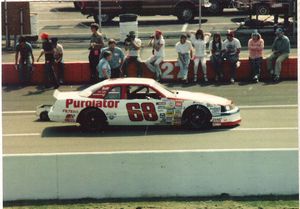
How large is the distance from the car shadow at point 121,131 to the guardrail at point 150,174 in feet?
11.2

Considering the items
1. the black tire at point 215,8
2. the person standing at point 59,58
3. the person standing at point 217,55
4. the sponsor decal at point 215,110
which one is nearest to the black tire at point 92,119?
the sponsor decal at point 215,110

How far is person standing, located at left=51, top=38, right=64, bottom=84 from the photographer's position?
19264 mm

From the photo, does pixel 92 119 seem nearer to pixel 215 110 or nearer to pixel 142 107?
pixel 142 107

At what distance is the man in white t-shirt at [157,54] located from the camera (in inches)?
774

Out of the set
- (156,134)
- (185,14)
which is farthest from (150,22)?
(156,134)

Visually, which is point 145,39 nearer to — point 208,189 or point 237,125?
point 237,125

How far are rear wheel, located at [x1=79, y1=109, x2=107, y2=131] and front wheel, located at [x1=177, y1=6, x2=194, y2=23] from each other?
635 inches

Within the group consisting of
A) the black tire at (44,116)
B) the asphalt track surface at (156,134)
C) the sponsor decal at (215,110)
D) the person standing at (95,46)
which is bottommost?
the asphalt track surface at (156,134)

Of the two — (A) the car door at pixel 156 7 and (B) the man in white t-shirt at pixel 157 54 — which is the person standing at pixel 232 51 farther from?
(A) the car door at pixel 156 7

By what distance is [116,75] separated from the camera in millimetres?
18188

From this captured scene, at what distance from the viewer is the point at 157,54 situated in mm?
19734

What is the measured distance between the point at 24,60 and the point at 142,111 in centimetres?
587

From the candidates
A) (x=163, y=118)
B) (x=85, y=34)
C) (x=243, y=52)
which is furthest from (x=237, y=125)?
(x=85, y=34)

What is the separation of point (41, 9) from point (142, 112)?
2311cm
